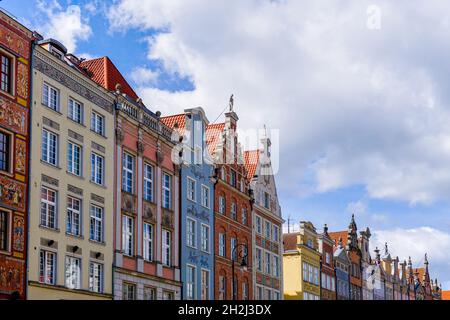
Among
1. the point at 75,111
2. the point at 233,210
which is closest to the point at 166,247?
the point at 75,111

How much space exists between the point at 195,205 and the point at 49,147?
16.1m

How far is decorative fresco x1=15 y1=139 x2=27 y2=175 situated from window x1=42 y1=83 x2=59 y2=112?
8.74 ft

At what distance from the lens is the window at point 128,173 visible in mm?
43219

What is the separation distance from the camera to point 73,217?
3812 centimetres

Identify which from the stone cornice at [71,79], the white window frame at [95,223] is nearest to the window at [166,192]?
the stone cornice at [71,79]

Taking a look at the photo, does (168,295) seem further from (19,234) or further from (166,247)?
(19,234)

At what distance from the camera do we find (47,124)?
36.8 metres

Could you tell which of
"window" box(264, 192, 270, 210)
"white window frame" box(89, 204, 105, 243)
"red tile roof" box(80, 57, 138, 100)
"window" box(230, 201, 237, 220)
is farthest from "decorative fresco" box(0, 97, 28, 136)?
"window" box(264, 192, 270, 210)

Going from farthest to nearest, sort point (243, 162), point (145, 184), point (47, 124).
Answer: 1. point (243, 162)
2. point (145, 184)
3. point (47, 124)

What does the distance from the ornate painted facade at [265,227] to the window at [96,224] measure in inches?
849

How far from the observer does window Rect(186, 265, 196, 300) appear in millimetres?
49125
